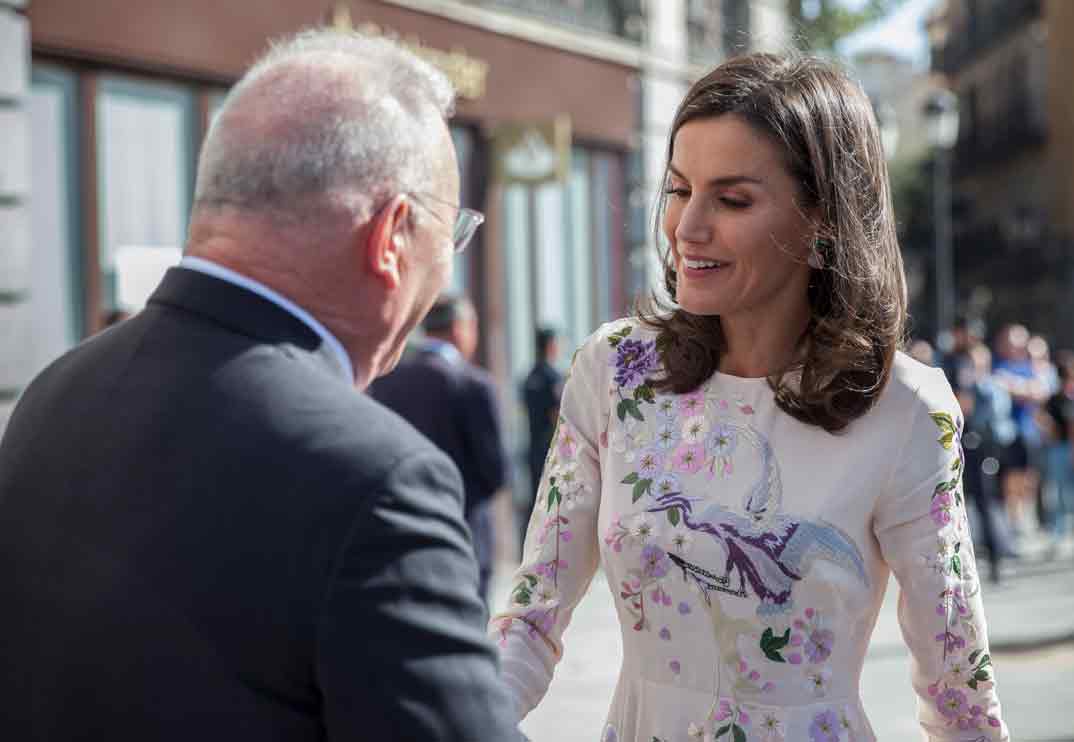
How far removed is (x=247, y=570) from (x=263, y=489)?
79mm

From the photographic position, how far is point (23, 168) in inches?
336

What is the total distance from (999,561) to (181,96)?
6667 mm

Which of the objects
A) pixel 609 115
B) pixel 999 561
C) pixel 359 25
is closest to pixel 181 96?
pixel 359 25

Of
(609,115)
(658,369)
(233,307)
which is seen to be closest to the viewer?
(233,307)

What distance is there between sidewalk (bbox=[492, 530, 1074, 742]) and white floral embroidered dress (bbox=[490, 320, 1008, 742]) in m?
3.40

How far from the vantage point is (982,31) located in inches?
1863

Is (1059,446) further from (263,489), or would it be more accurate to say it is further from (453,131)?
(263,489)

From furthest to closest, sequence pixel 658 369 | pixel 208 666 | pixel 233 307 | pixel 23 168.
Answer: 1. pixel 23 168
2. pixel 658 369
3. pixel 233 307
4. pixel 208 666

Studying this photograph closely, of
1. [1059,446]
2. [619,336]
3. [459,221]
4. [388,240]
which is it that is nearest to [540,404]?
[1059,446]

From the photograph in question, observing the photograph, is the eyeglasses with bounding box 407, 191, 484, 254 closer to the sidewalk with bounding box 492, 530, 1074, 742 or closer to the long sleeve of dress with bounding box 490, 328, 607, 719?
the long sleeve of dress with bounding box 490, 328, 607, 719

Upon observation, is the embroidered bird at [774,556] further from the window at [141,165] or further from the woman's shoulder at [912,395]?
the window at [141,165]

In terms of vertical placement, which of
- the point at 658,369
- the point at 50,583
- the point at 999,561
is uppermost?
the point at 658,369

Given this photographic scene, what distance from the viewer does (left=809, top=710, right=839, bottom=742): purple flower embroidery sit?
2330mm

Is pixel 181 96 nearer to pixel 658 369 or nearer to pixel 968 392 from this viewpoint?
pixel 968 392
